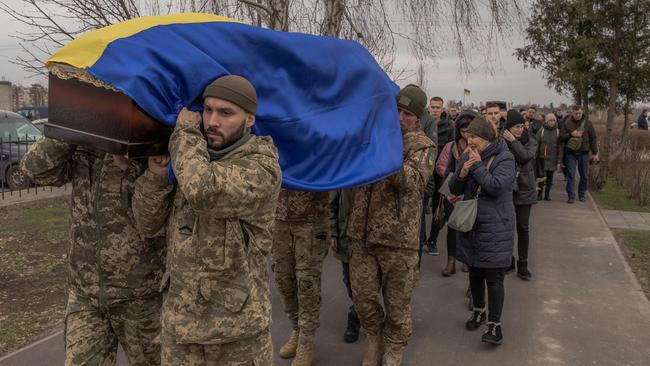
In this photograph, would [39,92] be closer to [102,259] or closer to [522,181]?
[522,181]

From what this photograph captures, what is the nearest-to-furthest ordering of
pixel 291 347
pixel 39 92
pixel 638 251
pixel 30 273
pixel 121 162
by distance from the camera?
1. pixel 121 162
2. pixel 291 347
3. pixel 30 273
4. pixel 638 251
5. pixel 39 92

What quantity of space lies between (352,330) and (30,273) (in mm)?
3907

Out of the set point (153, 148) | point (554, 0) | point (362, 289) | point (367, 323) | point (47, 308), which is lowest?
point (47, 308)

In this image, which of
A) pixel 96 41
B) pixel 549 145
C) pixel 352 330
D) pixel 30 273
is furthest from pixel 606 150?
pixel 96 41

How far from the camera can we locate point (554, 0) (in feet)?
27.9

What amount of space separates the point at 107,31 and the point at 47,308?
3.63m

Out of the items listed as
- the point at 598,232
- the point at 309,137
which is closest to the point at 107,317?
the point at 309,137

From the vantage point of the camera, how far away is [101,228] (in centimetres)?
279

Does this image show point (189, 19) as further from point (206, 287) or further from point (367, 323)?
point (367, 323)

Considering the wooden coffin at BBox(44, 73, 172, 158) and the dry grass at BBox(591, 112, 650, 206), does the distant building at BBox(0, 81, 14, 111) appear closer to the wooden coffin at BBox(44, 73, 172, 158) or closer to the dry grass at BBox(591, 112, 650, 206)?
the dry grass at BBox(591, 112, 650, 206)

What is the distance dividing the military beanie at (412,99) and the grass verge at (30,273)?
3.49 metres

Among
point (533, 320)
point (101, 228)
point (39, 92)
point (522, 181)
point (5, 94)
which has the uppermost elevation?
point (5, 94)

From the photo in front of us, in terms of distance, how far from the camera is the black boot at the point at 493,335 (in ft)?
14.5

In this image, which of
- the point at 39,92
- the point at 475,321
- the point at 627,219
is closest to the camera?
the point at 475,321
